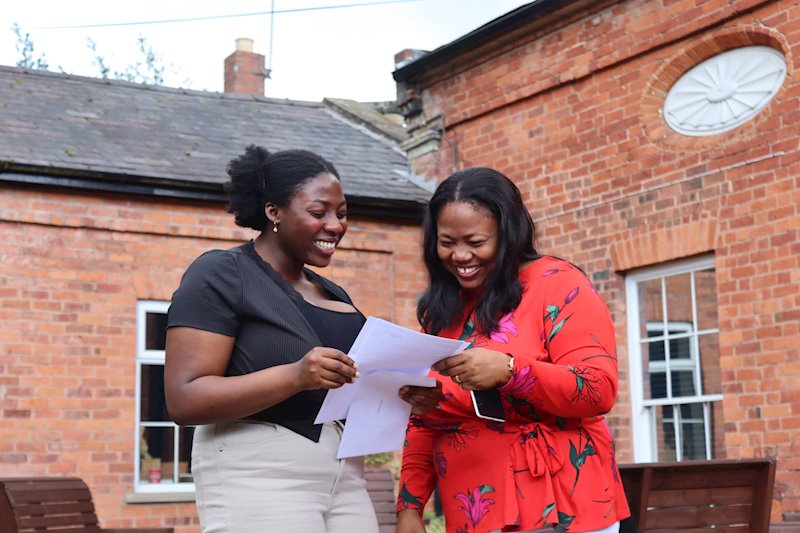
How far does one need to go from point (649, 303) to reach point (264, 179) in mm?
6731

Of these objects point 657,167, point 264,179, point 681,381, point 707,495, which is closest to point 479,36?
point 657,167

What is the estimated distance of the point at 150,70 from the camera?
29.6 m

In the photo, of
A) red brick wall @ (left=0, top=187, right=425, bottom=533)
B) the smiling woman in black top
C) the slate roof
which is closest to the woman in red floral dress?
the smiling woman in black top

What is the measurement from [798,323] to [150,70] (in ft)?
80.0

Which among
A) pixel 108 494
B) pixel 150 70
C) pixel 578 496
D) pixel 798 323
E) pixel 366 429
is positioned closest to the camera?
pixel 578 496

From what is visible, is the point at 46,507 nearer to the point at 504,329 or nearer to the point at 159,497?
the point at 159,497

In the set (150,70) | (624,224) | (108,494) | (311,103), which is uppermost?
(150,70)

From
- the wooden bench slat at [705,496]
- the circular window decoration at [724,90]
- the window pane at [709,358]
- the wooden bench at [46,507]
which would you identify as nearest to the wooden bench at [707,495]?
the wooden bench slat at [705,496]

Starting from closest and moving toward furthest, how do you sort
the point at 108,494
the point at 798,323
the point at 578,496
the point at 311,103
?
the point at 578,496 < the point at 798,323 < the point at 108,494 < the point at 311,103

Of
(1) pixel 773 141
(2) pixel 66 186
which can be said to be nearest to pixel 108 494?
(2) pixel 66 186

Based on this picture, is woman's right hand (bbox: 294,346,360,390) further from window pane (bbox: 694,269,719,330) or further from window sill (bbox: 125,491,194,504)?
window sill (bbox: 125,491,194,504)

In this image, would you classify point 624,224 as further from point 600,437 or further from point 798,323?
point 600,437

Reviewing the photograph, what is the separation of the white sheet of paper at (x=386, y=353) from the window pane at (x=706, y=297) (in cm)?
639

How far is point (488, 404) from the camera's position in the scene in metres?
2.74
